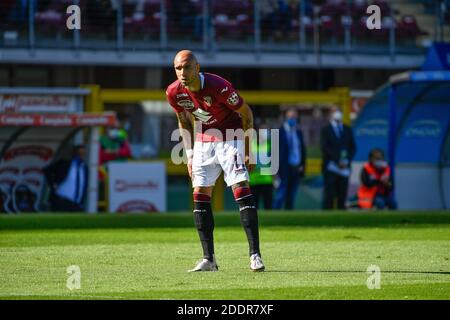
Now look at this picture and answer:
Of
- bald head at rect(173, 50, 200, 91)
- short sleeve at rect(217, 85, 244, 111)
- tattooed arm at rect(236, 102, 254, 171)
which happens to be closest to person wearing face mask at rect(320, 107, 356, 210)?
tattooed arm at rect(236, 102, 254, 171)

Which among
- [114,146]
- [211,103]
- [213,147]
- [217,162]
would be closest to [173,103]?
[211,103]

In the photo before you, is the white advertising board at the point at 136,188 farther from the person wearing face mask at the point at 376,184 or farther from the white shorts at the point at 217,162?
the white shorts at the point at 217,162

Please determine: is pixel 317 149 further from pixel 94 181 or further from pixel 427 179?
pixel 94 181

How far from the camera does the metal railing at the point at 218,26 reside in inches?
1271

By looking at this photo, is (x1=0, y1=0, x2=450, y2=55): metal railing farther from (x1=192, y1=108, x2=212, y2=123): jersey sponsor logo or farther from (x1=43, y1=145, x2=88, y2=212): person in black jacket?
(x1=192, y1=108, x2=212, y2=123): jersey sponsor logo

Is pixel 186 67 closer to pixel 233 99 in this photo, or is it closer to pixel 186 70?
pixel 186 70

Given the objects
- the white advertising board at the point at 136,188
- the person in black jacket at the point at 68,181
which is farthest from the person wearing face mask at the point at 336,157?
the person in black jacket at the point at 68,181

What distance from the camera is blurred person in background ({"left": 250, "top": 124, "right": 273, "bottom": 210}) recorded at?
2388cm

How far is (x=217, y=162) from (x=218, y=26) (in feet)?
74.5

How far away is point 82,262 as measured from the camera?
1213 cm

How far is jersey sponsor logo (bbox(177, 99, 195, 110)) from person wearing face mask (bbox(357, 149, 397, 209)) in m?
13.6

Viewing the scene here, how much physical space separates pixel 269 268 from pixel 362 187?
13.8m

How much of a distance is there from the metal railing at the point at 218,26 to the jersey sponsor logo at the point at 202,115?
21064 millimetres
